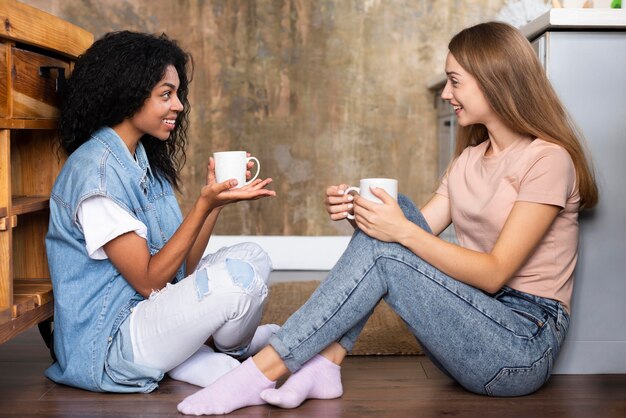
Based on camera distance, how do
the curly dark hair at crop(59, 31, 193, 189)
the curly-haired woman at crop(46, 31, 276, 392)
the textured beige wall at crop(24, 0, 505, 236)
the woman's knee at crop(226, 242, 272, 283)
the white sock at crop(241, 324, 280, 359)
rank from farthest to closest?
the textured beige wall at crop(24, 0, 505, 236) → the white sock at crop(241, 324, 280, 359) → the woman's knee at crop(226, 242, 272, 283) → the curly dark hair at crop(59, 31, 193, 189) → the curly-haired woman at crop(46, 31, 276, 392)

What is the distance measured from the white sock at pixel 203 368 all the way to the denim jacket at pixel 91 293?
0.26 ft

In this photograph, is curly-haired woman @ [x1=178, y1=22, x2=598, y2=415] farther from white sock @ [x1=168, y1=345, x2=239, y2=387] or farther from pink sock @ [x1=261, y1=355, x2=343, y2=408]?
white sock @ [x1=168, y1=345, x2=239, y2=387]

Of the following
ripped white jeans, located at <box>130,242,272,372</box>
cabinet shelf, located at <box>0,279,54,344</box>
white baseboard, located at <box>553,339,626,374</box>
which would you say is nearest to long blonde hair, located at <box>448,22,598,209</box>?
A: white baseboard, located at <box>553,339,626,374</box>

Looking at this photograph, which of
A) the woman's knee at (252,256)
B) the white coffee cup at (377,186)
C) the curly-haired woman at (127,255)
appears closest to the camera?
the white coffee cup at (377,186)

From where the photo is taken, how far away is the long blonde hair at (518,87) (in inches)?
66.0

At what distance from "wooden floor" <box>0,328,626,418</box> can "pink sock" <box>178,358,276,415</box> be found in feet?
0.09

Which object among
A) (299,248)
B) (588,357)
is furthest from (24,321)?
(299,248)

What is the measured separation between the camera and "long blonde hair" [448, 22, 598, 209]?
1.68 m

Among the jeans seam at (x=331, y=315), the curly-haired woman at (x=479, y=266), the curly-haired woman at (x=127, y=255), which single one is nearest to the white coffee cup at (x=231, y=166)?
the curly-haired woman at (x=127, y=255)

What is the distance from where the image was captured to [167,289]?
173cm

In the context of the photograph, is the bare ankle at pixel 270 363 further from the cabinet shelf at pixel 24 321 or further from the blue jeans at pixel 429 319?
the cabinet shelf at pixel 24 321

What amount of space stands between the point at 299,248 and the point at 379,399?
1986 millimetres

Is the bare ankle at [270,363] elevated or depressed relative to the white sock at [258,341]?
elevated

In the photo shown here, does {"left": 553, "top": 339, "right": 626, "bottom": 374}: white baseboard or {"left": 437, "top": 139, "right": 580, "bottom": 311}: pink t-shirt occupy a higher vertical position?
{"left": 437, "top": 139, "right": 580, "bottom": 311}: pink t-shirt
